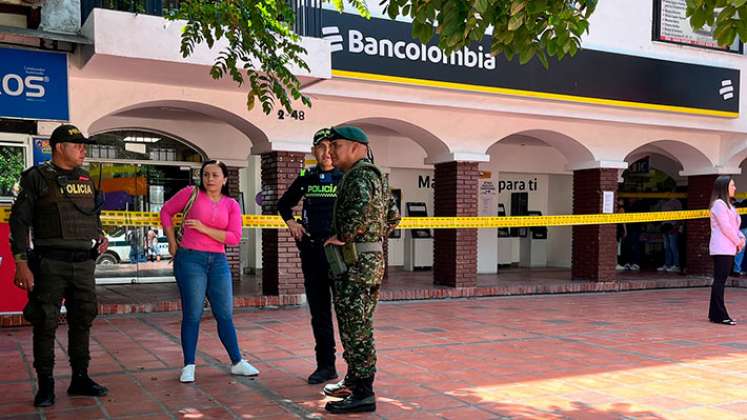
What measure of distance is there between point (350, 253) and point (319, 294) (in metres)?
0.91

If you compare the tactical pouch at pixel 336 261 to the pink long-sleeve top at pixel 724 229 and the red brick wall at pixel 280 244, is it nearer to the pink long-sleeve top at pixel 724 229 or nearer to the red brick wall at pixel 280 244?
the red brick wall at pixel 280 244

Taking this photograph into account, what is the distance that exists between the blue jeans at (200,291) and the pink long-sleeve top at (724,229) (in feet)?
19.5

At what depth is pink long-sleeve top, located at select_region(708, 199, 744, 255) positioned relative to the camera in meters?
7.67

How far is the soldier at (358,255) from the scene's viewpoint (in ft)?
13.1

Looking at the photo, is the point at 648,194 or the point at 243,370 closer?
the point at 243,370

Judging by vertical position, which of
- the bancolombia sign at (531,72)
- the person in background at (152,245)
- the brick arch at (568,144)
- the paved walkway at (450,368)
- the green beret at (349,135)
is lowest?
the paved walkway at (450,368)

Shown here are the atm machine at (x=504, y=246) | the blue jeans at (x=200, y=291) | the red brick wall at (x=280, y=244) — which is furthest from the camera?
the atm machine at (x=504, y=246)

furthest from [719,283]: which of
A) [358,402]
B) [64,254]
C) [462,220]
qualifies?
[64,254]

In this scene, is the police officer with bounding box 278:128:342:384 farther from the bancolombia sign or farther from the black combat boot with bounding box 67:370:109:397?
the bancolombia sign

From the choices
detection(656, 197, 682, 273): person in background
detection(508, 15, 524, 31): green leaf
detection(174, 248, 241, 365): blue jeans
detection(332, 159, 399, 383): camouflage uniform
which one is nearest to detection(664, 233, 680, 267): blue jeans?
detection(656, 197, 682, 273): person in background

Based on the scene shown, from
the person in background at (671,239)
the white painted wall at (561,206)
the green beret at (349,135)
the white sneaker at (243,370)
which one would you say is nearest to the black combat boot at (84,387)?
the white sneaker at (243,370)

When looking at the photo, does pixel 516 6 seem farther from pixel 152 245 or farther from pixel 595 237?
pixel 152 245

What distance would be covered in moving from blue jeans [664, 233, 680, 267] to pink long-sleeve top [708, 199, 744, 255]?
26.2 feet

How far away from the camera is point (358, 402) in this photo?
4.13m
